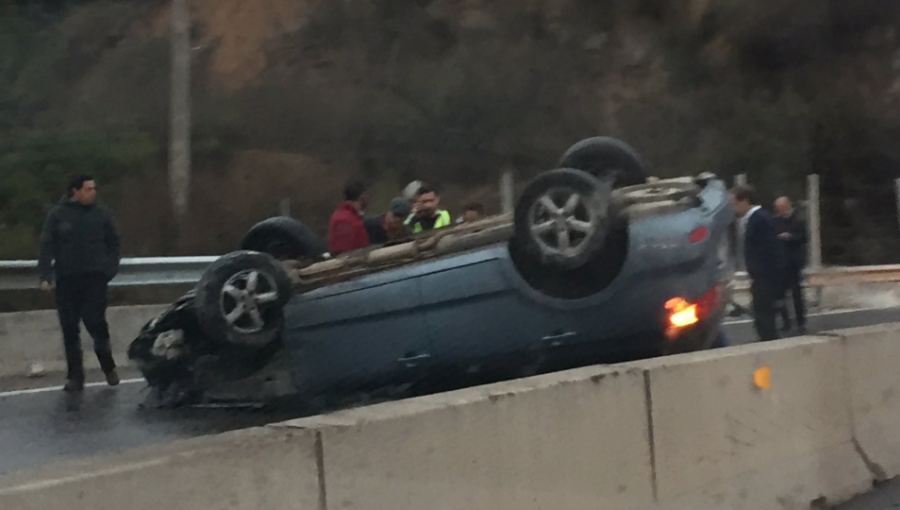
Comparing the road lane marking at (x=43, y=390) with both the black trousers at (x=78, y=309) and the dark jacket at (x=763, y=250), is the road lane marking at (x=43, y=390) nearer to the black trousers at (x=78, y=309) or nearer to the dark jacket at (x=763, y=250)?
the black trousers at (x=78, y=309)

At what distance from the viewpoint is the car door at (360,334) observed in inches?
225

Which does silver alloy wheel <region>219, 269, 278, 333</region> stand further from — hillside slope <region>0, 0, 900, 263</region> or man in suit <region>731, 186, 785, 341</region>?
hillside slope <region>0, 0, 900, 263</region>

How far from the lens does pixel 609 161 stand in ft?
21.2

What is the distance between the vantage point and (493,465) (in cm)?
337

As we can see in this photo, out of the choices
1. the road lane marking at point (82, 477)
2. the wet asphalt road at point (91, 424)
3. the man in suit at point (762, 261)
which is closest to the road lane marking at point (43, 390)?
the wet asphalt road at point (91, 424)

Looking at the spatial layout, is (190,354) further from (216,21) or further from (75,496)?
(216,21)

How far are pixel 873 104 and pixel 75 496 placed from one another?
1173 inches

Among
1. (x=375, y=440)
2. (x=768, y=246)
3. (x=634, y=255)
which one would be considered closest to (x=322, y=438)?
(x=375, y=440)

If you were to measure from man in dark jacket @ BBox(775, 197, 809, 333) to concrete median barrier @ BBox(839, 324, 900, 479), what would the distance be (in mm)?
5618

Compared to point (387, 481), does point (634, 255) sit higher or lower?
higher

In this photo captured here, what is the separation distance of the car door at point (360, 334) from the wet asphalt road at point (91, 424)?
0.49 meters

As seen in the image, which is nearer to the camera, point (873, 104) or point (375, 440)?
point (375, 440)

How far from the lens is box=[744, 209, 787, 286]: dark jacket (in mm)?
10164

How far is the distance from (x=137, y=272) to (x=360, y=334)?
544cm
